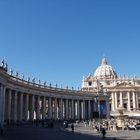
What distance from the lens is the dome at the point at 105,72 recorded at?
A: 182m

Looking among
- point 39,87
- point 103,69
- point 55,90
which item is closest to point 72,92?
point 55,90

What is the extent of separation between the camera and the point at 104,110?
109188 millimetres

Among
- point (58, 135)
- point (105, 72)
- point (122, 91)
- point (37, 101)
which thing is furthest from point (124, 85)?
point (58, 135)

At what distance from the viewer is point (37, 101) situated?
86375mm

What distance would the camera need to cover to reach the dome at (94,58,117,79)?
18198 cm

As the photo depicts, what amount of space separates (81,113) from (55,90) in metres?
19.8

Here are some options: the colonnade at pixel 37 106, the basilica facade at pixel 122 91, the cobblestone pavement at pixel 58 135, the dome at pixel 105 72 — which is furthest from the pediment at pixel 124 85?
the cobblestone pavement at pixel 58 135

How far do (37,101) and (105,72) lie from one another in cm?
10305

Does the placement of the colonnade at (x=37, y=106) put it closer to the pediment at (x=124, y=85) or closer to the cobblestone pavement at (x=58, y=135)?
the cobblestone pavement at (x=58, y=135)

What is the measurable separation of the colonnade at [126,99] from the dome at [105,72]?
26.7m

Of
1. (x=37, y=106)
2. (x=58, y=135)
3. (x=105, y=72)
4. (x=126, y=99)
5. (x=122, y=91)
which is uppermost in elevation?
(x=105, y=72)

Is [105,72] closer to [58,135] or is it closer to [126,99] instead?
[126,99]

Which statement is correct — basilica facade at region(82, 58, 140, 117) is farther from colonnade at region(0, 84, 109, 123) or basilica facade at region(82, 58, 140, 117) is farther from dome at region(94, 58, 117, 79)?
colonnade at region(0, 84, 109, 123)

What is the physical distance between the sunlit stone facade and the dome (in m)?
66.2
